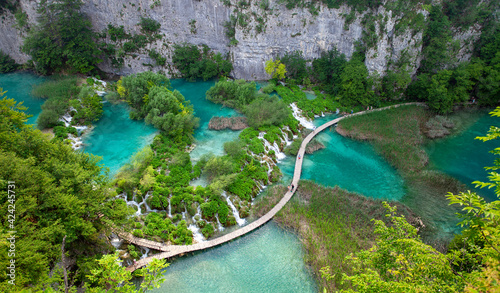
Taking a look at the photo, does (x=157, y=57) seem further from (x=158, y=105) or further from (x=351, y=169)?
(x=351, y=169)

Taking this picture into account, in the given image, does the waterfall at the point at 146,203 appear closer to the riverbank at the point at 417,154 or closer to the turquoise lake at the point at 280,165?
the turquoise lake at the point at 280,165

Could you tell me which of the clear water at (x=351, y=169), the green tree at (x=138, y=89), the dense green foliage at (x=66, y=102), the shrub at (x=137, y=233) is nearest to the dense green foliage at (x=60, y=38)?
the dense green foliage at (x=66, y=102)

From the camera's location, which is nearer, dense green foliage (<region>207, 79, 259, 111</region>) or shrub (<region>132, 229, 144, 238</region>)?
shrub (<region>132, 229, 144, 238</region>)

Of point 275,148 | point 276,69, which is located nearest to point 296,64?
point 276,69

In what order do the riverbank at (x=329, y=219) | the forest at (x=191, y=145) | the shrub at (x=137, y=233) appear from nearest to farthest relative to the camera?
the forest at (x=191, y=145) < the riverbank at (x=329, y=219) < the shrub at (x=137, y=233)

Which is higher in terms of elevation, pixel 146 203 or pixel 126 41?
pixel 126 41

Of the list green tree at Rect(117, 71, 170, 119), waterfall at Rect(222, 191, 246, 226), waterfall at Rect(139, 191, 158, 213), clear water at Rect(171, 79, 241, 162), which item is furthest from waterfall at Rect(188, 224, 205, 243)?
green tree at Rect(117, 71, 170, 119)

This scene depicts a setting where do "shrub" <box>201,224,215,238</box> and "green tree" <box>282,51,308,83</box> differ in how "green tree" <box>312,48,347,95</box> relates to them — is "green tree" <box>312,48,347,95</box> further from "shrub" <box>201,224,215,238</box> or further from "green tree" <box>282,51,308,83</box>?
"shrub" <box>201,224,215,238</box>
